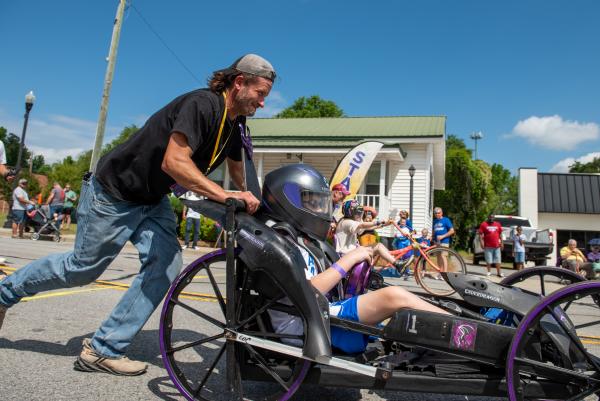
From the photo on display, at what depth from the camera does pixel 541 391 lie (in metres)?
2.10

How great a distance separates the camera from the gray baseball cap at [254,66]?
8.93ft

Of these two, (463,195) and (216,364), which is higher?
(463,195)

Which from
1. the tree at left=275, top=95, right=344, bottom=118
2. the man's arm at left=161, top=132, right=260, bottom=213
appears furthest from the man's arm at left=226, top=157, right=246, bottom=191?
the tree at left=275, top=95, right=344, bottom=118

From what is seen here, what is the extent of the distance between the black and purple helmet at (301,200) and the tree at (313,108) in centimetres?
5125

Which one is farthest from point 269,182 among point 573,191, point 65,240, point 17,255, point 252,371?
point 573,191

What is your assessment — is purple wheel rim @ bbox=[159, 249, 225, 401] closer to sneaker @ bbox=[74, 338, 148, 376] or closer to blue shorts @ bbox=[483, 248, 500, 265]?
sneaker @ bbox=[74, 338, 148, 376]

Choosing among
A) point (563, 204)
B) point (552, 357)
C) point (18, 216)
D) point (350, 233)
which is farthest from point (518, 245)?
point (563, 204)

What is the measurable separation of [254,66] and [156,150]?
792 millimetres

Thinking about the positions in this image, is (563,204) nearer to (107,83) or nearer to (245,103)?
(107,83)

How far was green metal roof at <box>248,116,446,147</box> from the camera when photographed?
20.8m

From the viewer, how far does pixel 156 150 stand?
2.78 metres

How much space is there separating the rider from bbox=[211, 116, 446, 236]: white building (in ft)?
54.6

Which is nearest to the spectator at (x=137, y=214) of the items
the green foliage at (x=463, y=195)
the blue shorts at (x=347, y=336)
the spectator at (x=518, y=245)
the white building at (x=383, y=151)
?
the blue shorts at (x=347, y=336)

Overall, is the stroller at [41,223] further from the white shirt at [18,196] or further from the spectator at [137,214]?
the spectator at [137,214]
